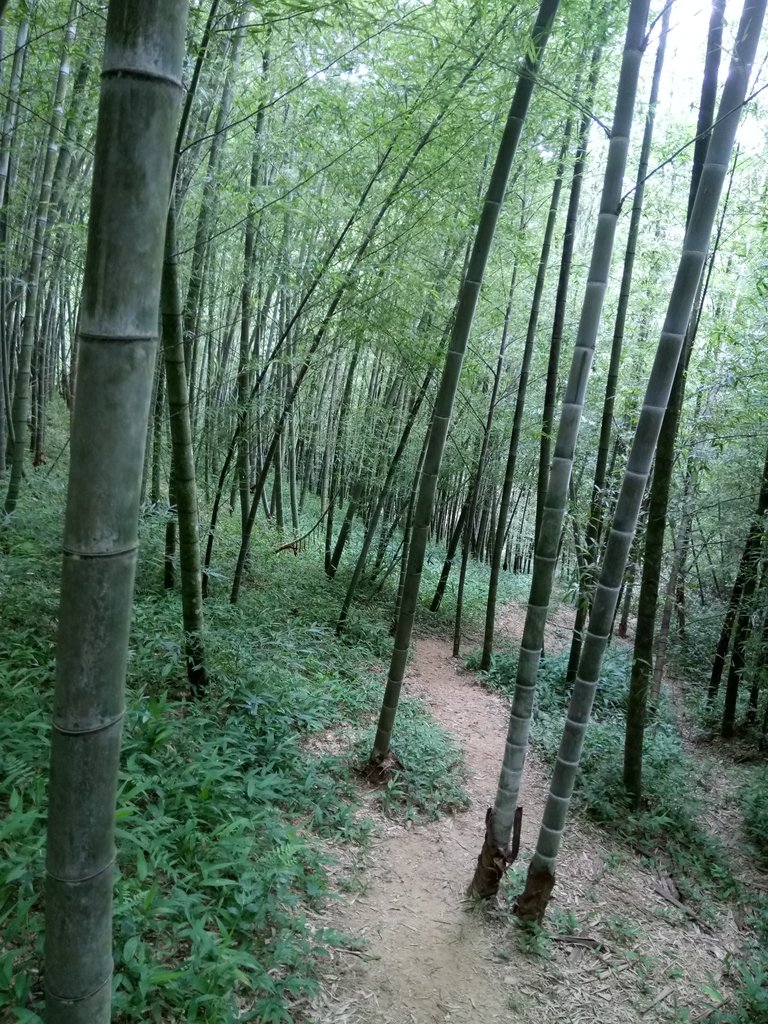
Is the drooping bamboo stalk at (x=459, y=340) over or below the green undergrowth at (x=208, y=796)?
over

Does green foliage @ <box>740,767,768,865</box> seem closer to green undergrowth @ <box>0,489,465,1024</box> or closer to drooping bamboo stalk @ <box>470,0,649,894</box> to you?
green undergrowth @ <box>0,489,465,1024</box>

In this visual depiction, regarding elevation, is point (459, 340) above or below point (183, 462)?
above

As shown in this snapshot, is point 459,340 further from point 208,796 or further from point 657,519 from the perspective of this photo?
point 208,796

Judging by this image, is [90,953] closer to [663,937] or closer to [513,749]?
[513,749]

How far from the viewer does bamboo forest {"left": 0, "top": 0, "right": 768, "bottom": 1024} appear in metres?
0.95

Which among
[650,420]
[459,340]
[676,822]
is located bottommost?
[676,822]

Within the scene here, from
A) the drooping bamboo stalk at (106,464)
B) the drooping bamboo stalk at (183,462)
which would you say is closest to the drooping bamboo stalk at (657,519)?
the drooping bamboo stalk at (183,462)

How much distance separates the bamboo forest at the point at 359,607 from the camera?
0.95m

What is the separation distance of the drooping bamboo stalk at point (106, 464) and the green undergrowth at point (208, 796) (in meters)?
0.91

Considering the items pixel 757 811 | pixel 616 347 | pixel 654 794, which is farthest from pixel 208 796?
pixel 616 347

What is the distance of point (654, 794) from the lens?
4.21m

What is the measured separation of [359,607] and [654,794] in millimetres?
3907

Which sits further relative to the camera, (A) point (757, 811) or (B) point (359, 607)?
(B) point (359, 607)

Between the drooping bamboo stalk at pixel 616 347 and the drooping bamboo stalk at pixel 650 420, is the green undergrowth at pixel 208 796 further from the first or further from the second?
the drooping bamboo stalk at pixel 616 347
